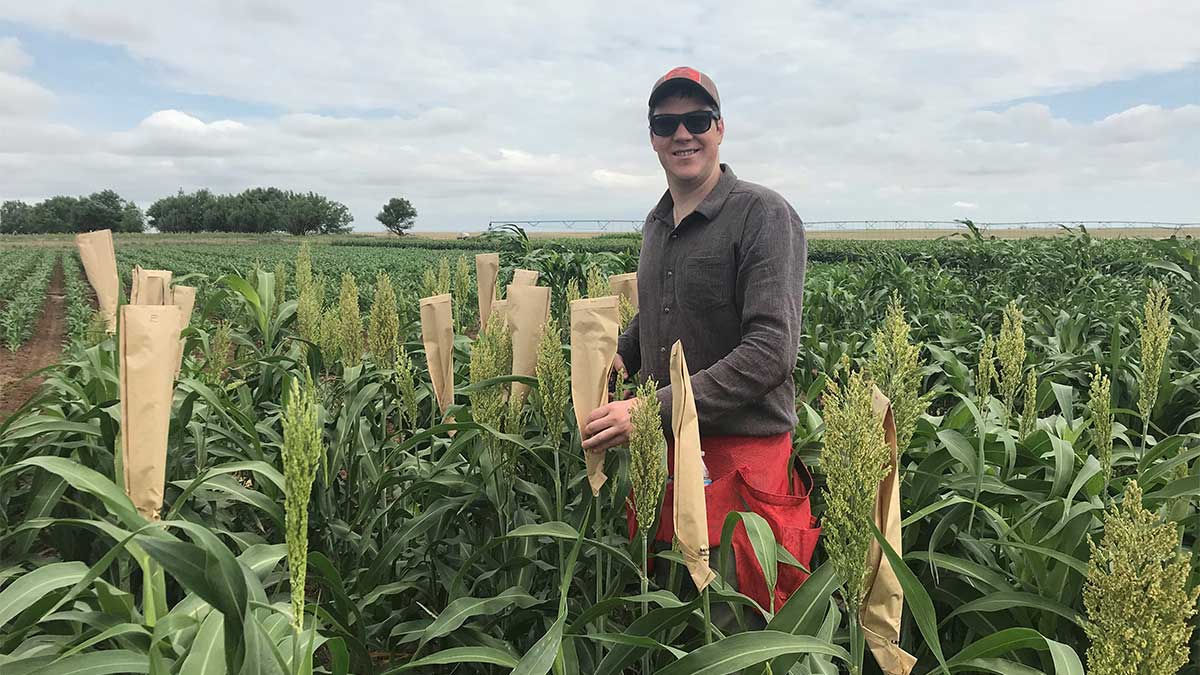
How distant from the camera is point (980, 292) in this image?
848 cm

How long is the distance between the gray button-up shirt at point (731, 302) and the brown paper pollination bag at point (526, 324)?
0.38 meters

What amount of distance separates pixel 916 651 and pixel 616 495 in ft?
2.97

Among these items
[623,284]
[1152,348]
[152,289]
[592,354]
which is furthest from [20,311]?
[1152,348]

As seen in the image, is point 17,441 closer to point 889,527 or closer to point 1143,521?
point 889,527

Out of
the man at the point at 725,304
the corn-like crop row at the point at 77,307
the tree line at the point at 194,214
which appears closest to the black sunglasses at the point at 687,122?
the man at the point at 725,304

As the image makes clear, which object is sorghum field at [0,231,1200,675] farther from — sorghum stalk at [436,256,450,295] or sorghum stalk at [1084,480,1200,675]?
sorghum stalk at [436,256,450,295]

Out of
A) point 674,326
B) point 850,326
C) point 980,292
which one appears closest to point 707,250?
point 674,326

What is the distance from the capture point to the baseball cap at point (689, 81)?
213 cm

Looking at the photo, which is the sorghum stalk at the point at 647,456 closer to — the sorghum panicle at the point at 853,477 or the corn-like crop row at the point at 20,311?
the sorghum panicle at the point at 853,477

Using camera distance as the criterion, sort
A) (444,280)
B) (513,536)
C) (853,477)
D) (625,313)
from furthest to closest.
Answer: (444,280), (625,313), (513,536), (853,477)

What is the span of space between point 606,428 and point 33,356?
1348cm

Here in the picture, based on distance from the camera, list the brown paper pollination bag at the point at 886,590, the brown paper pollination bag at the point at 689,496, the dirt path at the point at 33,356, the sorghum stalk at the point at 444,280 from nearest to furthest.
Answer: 1. the brown paper pollination bag at the point at 886,590
2. the brown paper pollination bag at the point at 689,496
3. the sorghum stalk at the point at 444,280
4. the dirt path at the point at 33,356

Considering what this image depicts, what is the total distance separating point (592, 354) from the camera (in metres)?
1.56

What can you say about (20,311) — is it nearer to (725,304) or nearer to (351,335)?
(351,335)
